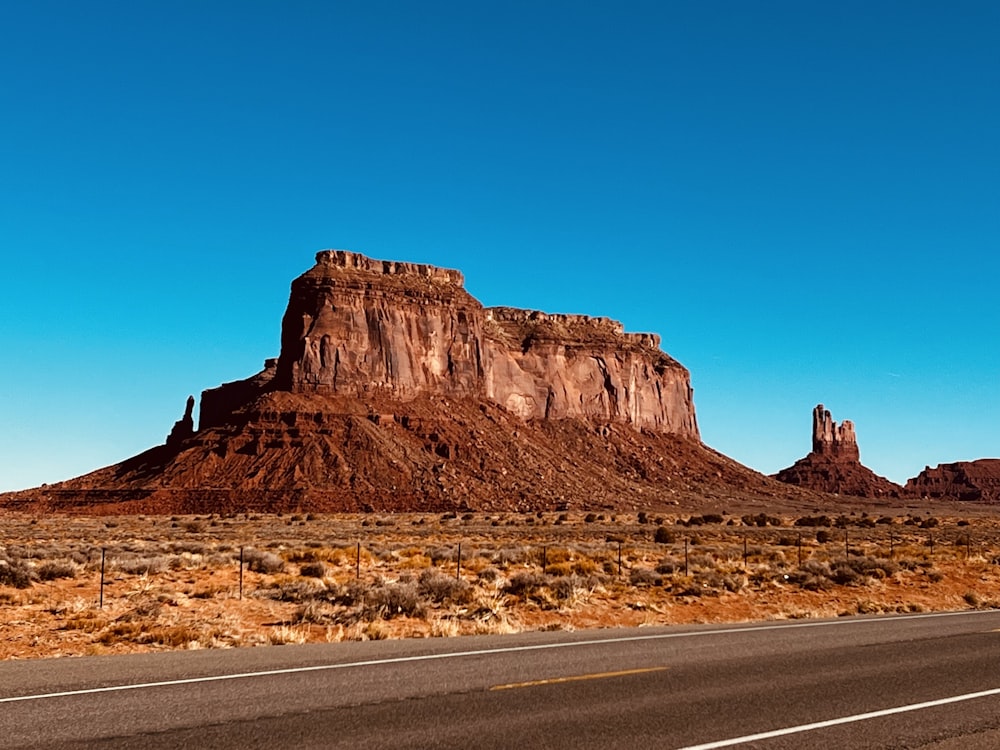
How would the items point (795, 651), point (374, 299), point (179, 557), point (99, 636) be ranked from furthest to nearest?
point (374, 299)
point (179, 557)
point (99, 636)
point (795, 651)

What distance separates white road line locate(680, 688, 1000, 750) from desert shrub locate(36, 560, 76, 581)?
64.0 feet

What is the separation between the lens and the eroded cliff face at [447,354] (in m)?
109

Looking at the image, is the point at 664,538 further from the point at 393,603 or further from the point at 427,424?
the point at 427,424

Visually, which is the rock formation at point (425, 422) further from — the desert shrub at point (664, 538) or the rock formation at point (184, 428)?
the desert shrub at point (664, 538)

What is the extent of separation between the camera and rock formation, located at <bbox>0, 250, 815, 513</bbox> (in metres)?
88.6

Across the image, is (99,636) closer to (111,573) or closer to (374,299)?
(111,573)

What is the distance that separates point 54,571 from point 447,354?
96.2 metres

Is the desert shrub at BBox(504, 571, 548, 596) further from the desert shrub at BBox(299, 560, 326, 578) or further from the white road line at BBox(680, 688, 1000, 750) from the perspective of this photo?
the white road line at BBox(680, 688, 1000, 750)

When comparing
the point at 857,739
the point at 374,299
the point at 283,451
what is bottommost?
the point at 857,739

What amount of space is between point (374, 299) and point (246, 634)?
101 meters

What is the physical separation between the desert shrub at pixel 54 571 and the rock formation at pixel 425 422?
193 feet

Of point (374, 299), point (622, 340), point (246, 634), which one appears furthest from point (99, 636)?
point (622, 340)

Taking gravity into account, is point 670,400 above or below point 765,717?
above

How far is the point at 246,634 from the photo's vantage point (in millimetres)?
15547
